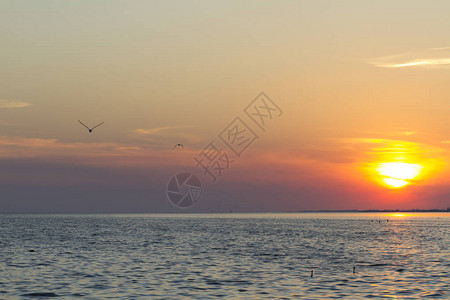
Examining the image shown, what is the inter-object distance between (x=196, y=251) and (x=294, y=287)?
3995 centimetres

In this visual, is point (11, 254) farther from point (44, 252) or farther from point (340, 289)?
point (340, 289)

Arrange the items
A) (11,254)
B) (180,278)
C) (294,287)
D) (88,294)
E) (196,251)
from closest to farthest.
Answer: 1. (88,294)
2. (294,287)
3. (180,278)
4. (11,254)
5. (196,251)

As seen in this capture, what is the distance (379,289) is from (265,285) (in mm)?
9673

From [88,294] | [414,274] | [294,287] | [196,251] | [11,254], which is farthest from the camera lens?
[196,251]

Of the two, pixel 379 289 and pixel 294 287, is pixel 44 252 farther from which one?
pixel 379 289

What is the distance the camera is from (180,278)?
56.0 metres

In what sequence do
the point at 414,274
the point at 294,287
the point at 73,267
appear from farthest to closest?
the point at 73,267 → the point at 414,274 → the point at 294,287

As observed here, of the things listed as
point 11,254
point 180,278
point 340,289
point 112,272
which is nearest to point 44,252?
point 11,254

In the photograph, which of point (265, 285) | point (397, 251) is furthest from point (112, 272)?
point (397, 251)

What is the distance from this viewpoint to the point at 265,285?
51250 mm

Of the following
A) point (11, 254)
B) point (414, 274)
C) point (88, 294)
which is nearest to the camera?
point (88, 294)

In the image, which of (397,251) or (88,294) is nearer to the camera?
(88,294)

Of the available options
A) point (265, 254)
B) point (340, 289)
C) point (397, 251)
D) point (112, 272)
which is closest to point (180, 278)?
point (112, 272)

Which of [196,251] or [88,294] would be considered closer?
[88,294]
